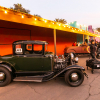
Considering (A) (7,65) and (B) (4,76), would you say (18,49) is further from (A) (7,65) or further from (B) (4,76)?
(B) (4,76)

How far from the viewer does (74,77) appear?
3.14 metres

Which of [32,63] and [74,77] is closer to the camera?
[74,77]

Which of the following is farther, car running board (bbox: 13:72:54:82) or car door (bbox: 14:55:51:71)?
car door (bbox: 14:55:51:71)

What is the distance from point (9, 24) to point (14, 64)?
15.3 ft

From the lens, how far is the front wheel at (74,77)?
314 cm

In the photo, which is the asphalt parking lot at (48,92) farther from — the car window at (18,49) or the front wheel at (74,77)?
the car window at (18,49)

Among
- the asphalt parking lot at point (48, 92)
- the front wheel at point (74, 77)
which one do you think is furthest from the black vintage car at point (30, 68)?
the asphalt parking lot at point (48, 92)

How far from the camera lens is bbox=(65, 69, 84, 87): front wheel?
3145 millimetres

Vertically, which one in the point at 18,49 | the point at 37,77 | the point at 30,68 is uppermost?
the point at 18,49

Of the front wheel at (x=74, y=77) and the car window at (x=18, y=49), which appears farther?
the car window at (x=18, y=49)

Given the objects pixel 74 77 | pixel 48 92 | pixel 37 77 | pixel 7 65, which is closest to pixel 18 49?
pixel 7 65

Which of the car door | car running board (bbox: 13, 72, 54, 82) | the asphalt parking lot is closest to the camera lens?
the asphalt parking lot

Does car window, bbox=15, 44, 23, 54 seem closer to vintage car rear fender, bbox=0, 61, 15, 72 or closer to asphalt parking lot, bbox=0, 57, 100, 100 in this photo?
vintage car rear fender, bbox=0, 61, 15, 72

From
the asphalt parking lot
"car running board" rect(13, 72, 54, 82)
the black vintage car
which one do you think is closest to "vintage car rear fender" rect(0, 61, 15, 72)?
the black vintage car
